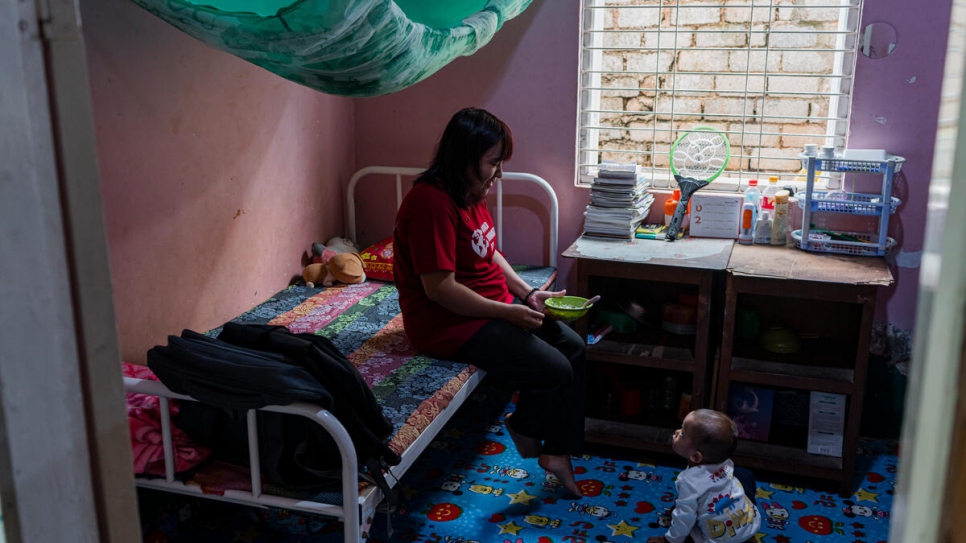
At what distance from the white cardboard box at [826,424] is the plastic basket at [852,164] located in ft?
2.48

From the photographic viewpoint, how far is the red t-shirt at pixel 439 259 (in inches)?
102

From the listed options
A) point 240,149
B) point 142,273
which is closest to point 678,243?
point 240,149

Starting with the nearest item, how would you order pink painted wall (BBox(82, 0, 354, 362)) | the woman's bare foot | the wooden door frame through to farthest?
the wooden door frame
pink painted wall (BBox(82, 0, 354, 362))
the woman's bare foot

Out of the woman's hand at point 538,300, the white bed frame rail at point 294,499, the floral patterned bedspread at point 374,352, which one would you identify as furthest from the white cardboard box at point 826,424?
the white bed frame rail at point 294,499

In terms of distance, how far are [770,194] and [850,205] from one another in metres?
0.31

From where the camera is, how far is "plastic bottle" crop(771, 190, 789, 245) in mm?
3123

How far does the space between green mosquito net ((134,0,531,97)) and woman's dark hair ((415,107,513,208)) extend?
24 centimetres

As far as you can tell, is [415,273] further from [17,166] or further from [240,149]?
[17,166]

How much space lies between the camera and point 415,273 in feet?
8.68

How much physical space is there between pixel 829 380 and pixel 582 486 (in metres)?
Result: 0.88

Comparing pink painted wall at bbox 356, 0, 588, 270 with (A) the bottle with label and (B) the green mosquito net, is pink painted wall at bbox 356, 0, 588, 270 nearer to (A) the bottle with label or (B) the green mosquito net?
(A) the bottle with label

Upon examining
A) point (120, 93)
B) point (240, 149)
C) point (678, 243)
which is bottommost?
point (678, 243)

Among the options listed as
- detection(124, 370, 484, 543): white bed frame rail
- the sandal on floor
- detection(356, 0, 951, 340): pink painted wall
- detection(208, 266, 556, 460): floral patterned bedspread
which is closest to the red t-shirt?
detection(208, 266, 556, 460): floral patterned bedspread

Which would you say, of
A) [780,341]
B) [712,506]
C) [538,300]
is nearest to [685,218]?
[780,341]
